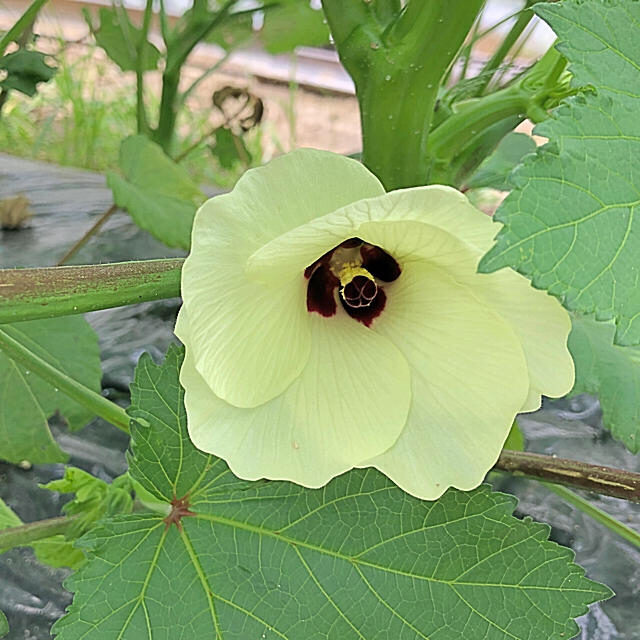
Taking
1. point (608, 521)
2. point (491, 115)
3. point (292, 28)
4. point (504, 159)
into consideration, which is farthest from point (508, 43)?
point (292, 28)

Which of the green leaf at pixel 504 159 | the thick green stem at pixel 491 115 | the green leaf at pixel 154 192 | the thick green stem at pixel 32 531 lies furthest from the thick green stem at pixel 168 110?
the thick green stem at pixel 32 531

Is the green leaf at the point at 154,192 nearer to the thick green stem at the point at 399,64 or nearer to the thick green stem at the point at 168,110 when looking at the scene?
the thick green stem at the point at 168,110

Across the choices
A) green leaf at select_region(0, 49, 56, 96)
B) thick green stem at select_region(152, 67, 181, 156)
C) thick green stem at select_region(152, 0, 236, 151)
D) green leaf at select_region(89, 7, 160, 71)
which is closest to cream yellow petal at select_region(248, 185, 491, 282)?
green leaf at select_region(0, 49, 56, 96)

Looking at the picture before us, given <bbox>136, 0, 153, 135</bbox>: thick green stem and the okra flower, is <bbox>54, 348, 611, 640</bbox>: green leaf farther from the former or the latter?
<bbox>136, 0, 153, 135</bbox>: thick green stem

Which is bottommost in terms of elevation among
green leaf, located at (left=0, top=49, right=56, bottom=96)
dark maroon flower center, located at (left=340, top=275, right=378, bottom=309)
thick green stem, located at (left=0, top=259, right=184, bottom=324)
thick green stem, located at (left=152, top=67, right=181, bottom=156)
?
thick green stem, located at (left=152, top=67, right=181, bottom=156)

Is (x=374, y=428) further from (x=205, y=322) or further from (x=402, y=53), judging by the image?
(x=402, y=53)

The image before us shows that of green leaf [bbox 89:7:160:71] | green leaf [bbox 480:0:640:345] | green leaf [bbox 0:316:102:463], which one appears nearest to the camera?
green leaf [bbox 480:0:640:345]

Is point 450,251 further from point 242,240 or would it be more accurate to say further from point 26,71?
point 26,71
